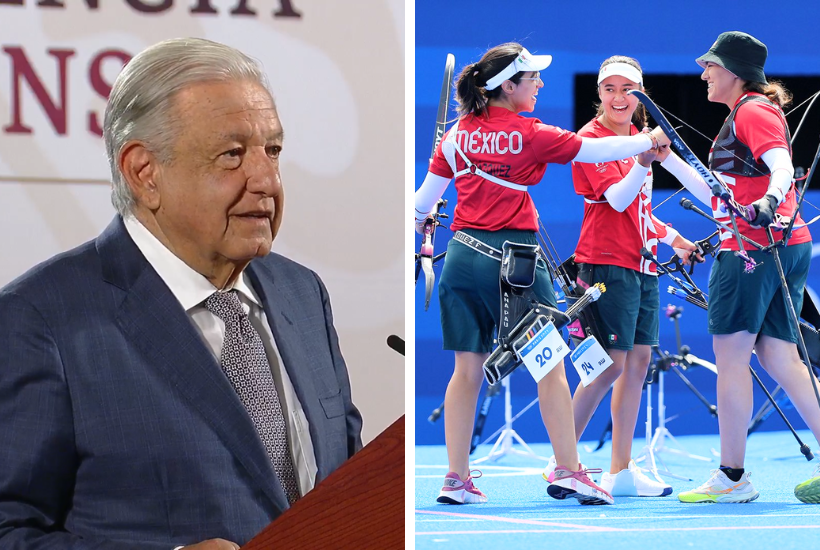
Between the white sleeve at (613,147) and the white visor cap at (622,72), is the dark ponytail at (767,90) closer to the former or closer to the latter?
the white visor cap at (622,72)

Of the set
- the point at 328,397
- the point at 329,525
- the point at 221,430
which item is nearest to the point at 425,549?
the point at 328,397

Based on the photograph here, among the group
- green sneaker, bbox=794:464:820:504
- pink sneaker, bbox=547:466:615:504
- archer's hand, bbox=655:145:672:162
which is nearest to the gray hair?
archer's hand, bbox=655:145:672:162

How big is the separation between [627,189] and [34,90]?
1.93m

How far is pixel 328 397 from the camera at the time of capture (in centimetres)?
153

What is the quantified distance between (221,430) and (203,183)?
0.34 m

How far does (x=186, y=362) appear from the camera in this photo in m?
1.36

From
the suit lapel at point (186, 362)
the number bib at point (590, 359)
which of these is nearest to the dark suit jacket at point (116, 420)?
the suit lapel at point (186, 362)

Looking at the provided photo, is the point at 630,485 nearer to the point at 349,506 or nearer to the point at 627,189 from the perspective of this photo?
the point at 627,189

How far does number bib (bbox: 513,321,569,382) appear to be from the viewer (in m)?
3.18

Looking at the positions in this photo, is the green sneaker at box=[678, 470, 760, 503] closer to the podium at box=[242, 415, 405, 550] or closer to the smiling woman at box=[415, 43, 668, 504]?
the smiling woman at box=[415, 43, 668, 504]

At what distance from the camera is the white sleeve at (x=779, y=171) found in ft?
10.1

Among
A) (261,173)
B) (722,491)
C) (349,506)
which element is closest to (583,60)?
(722,491)

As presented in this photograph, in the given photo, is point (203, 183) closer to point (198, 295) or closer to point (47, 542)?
point (198, 295)

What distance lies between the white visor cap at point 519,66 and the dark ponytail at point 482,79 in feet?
0.04
